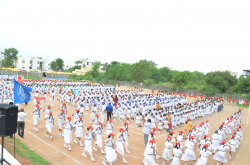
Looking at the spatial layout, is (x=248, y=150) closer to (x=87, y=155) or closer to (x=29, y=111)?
(x=87, y=155)

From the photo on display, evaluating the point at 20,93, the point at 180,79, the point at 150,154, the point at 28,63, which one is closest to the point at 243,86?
the point at 180,79

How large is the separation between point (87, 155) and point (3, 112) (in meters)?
4.52

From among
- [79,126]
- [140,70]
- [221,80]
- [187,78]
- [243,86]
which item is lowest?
[79,126]

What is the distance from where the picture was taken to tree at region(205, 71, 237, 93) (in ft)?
110

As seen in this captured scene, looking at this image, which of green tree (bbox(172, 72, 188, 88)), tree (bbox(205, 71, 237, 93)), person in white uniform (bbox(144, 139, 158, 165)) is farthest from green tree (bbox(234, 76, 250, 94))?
person in white uniform (bbox(144, 139, 158, 165))

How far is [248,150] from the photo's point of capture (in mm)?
10609

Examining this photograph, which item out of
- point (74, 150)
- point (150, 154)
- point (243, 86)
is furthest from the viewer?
point (243, 86)

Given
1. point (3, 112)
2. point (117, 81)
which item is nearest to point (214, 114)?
point (3, 112)

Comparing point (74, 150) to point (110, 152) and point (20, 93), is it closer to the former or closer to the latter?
point (110, 152)

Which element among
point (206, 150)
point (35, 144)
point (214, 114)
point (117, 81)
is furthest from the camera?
point (117, 81)

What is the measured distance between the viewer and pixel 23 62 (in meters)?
64.0

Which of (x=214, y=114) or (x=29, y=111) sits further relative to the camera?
(x=214, y=114)

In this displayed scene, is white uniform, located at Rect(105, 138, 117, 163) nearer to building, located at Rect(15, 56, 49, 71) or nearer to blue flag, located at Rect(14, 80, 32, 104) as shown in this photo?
blue flag, located at Rect(14, 80, 32, 104)

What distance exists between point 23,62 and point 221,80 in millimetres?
64122
